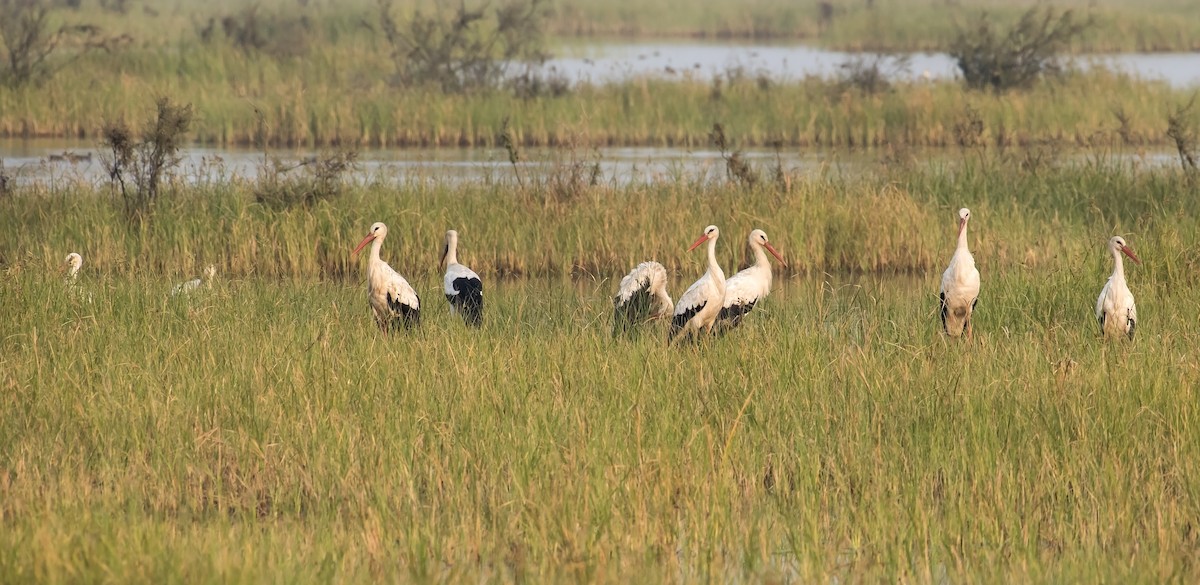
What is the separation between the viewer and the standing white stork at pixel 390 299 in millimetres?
8875

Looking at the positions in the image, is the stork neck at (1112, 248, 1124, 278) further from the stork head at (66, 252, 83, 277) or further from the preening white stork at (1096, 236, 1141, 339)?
the stork head at (66, 252, 83, 277)

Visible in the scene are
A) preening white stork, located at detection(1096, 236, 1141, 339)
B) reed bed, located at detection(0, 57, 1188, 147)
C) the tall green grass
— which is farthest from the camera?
reed bed, located at detection(0, 57, 1188, 147)

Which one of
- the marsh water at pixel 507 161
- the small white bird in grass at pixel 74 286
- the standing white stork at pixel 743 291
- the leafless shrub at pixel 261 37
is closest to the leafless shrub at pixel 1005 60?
the marsh water at pixel 507 161

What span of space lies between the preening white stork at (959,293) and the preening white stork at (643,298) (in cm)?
165

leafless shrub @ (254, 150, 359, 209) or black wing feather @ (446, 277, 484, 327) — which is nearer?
black wing feather @ (446, 277, 484, 327)

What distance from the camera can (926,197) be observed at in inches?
550

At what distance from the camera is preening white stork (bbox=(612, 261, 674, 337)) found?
8.83 m

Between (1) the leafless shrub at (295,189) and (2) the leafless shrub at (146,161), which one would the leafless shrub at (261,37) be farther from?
(1) the leafless shrub at (295,189)

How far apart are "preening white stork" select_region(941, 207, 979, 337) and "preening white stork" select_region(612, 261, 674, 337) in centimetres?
165

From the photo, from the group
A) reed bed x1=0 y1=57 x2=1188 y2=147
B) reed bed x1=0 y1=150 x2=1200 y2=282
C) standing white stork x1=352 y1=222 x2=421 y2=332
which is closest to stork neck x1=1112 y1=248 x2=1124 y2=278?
reed bed x1=0 y1=150 x2=1200 y2=282

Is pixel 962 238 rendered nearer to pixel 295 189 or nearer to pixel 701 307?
pixel 701 307

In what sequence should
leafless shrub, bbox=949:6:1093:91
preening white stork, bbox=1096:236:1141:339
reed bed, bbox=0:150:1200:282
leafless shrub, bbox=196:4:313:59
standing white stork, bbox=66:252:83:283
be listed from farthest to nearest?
leafless shrub, bbox=196:4:313:59, leafless shrub, bbox=949:6:1093:91, reed bed, bbox=0:150:1200:282, standing white stork, bbox=66:252:83:283, preening white stork, bbox=1096:236:1141:339

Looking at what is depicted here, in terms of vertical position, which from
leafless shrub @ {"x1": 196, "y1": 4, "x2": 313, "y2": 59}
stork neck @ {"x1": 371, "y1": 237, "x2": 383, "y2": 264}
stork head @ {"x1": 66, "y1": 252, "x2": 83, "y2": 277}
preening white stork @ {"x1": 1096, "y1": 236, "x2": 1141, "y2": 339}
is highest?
leafless shrub @ {"x1": 196, "y1": 4, "x2": 313, "y2": 59}

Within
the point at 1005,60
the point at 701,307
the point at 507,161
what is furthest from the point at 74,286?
the point at 1005,60
